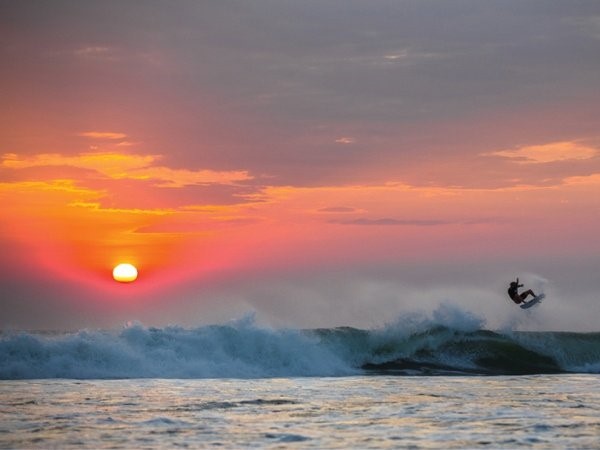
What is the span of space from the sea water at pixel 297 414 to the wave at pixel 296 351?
3752mm

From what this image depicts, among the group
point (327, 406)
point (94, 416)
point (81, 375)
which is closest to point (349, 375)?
point (81, 375)

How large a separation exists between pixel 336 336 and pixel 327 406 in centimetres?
1961

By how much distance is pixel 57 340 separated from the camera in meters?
32.6

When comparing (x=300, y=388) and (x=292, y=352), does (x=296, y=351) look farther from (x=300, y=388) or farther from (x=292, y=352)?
(x=300, y=388)

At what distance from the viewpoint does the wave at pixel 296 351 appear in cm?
3145

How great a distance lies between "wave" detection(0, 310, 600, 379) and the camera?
31453 mm

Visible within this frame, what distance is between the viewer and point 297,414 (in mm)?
19219

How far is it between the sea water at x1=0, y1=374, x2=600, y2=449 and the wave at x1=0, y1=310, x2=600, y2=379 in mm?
3752

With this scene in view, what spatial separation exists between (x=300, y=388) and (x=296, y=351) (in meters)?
9.38

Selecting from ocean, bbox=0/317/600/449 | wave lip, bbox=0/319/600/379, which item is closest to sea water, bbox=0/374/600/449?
ocean, bbox=0/317/600/449

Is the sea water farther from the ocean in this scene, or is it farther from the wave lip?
the wave lip

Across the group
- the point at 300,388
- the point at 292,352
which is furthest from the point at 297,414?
the point at 292,352

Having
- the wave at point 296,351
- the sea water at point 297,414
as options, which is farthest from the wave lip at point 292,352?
the sea water at point 297,414

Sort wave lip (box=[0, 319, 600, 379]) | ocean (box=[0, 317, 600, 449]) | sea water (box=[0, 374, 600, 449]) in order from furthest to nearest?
wave lip (box=[0, 319, 600, 379])
ocean (box=[0, 317, 600, 449])
sea water (box=[0, 374, 600, 449])
